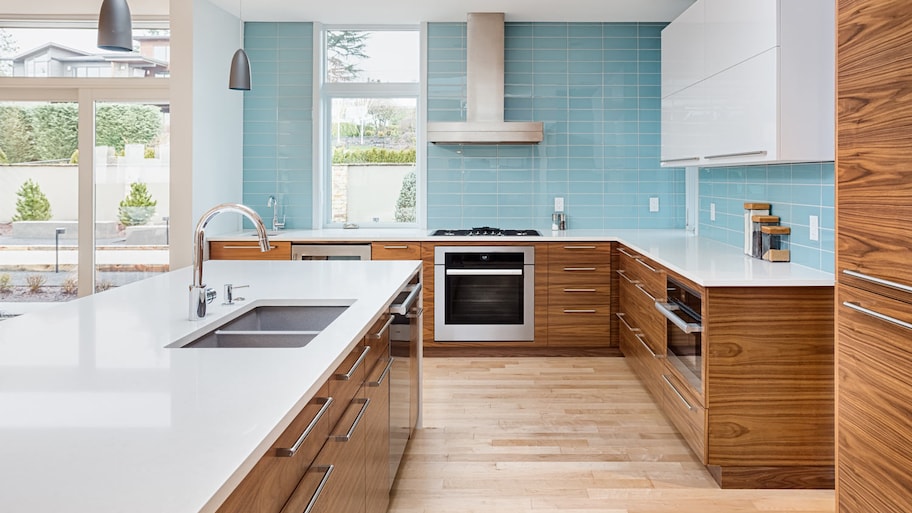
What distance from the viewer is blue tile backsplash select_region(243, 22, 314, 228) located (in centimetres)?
569

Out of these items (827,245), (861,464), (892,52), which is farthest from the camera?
(827,245)

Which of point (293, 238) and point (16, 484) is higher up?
point (293, 238)

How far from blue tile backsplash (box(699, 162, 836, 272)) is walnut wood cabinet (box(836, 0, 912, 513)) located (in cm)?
80

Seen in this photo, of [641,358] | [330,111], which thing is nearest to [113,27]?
[641,358]

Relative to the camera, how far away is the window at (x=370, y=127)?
584cm

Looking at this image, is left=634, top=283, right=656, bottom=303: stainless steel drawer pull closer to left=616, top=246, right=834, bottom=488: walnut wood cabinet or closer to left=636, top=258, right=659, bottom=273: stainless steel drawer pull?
left=636, top=258, right=659, bottom=273: stainless steel drawer pull

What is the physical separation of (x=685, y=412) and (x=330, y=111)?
384 cm

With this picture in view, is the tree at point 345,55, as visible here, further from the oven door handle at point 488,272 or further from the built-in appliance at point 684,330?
the built-in appliance at point 684,330

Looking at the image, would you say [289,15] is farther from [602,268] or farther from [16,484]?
[16,484]

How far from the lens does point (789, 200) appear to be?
355 centimetres

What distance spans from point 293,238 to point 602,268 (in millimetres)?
2186

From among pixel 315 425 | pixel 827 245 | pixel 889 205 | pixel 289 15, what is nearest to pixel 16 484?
pixel 315 425

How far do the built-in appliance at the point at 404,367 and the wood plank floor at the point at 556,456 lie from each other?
0.17m

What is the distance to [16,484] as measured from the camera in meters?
0.91
